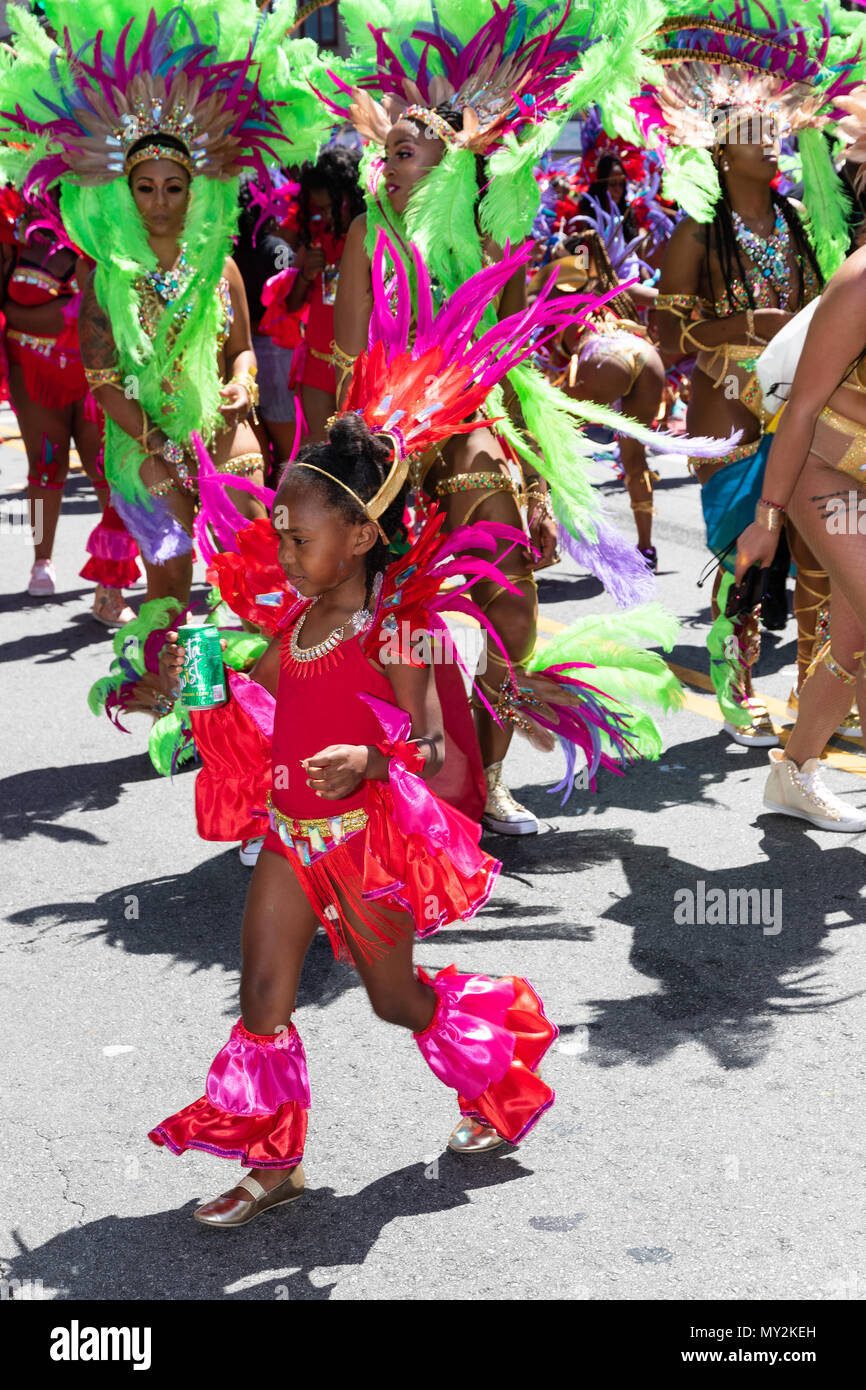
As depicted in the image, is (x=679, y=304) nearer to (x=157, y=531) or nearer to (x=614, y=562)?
Answer: (x=614, y=562)

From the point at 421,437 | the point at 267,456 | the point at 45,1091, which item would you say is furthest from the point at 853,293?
the point at 267,456

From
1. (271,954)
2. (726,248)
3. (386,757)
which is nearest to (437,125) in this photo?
(726,248)

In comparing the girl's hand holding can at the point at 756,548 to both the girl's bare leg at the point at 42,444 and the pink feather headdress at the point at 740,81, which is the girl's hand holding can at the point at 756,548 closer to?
the pink feather headdress at the point at 740,81

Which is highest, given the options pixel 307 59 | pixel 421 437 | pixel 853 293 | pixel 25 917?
pixel 307 59

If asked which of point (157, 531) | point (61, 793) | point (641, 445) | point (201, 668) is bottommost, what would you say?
point (61, 793)

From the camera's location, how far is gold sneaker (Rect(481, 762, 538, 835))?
197 inches

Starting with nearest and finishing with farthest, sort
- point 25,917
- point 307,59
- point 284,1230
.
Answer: point 284,1230 → point 25,917 → point 307,59

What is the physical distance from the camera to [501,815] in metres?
5.01

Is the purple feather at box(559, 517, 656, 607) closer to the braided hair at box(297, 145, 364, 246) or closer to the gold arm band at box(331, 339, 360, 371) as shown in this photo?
the gold arm band at box(331, 339, 360, 371)

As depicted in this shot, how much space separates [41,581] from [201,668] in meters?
5.65

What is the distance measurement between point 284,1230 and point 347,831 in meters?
0.75

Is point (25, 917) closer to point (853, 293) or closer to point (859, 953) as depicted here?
point (859, 953)

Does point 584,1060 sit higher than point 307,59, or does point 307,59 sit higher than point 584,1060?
point 307,59

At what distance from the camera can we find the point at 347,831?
304cm
